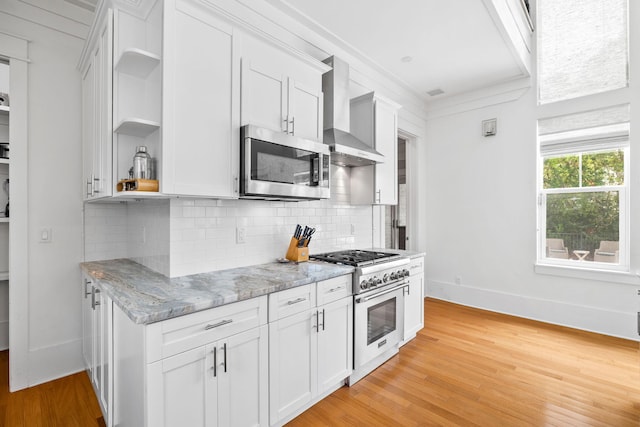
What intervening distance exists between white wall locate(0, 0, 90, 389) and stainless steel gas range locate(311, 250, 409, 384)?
2098mm

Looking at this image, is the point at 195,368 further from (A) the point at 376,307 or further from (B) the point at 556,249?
(B) the point at 556,249

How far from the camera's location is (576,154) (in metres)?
3.85

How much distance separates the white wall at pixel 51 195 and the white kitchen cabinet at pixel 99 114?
219mm

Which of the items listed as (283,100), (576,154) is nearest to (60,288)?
(283,100)

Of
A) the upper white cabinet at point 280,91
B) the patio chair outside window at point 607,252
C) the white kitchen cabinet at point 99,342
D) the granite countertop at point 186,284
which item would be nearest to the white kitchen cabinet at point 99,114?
the granite countertop at point 186,284

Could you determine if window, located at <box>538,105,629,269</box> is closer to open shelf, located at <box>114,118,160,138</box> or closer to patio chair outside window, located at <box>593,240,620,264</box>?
patio chair outside window, located at <box>593,240,620,264</box>

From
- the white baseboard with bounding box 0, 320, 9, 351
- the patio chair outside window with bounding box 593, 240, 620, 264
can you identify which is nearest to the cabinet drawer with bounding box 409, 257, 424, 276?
the patio chair outside window with bounding box 593, 240, 620, 264

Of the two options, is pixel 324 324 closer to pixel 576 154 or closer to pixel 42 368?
pixel 42 368

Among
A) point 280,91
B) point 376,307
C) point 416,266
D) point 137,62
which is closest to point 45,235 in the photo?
point 137,62

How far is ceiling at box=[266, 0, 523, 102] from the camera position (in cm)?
278

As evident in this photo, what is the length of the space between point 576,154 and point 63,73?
17.7 feet

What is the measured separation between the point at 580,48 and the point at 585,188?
165cm

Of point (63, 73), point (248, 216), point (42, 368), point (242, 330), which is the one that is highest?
point (63, 73)

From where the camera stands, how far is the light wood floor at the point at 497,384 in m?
2.15
